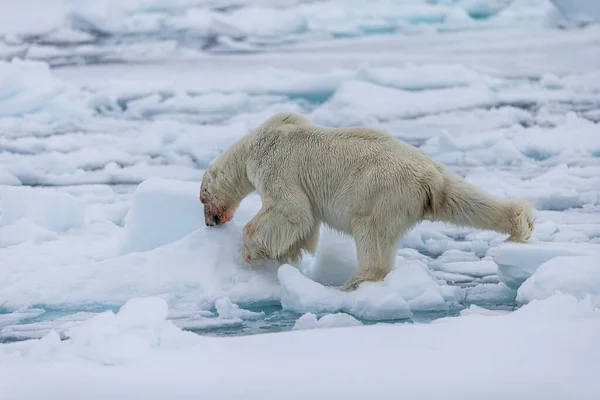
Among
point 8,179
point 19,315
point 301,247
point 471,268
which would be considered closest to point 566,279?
point 471,268

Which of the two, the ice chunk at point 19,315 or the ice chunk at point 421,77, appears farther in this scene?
the ice chunk at point 421,77

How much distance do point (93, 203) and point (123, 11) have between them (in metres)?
9.14

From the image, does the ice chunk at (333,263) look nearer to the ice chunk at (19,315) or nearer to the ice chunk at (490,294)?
the ice chunk at (490,294)

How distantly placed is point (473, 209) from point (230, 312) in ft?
3.67

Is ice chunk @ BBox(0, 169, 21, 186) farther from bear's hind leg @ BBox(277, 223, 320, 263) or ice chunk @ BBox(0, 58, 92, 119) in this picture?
bear's hind leg @ BBox(277, 223, 320, 263)

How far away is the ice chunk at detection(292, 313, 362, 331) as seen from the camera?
3269 mm

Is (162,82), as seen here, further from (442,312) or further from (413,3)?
(442,312)

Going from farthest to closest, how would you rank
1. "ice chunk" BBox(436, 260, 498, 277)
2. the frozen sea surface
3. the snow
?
"ice chunk" BBox(436, 260, 498, 277)
the frozen sea surface
the snow

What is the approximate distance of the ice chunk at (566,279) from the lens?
328cm

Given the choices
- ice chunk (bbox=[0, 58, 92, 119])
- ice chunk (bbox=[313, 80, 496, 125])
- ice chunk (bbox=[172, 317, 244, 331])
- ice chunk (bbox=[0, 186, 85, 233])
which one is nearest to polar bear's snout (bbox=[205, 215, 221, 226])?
ice chunk (bbox=[172, 317, 244, 331])

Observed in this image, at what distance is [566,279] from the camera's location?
10.9 feet

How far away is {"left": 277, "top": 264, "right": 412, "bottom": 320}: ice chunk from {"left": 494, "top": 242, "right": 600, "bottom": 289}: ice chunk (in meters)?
0.57

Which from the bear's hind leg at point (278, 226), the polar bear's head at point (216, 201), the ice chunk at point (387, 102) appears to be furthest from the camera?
the ice chunk at point (387, 102)

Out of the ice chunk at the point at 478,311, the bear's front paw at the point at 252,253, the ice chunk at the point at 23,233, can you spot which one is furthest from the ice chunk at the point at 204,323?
the ice chunk at the point at 23,233
